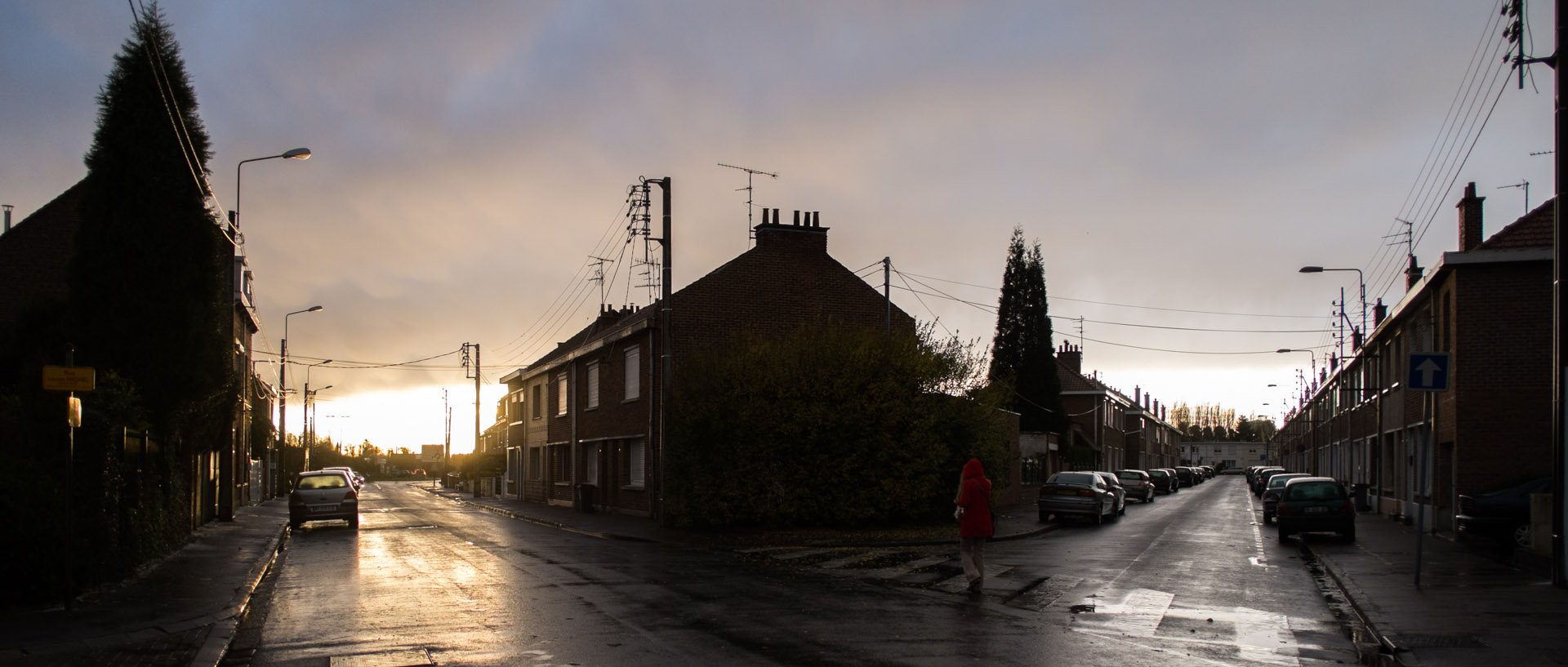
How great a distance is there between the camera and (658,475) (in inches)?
1182

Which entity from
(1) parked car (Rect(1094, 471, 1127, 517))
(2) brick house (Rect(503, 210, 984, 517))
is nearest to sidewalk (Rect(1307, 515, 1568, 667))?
(2) brick house (Rect(503, 210, 984, 517))

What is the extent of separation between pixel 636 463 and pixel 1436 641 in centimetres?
2514

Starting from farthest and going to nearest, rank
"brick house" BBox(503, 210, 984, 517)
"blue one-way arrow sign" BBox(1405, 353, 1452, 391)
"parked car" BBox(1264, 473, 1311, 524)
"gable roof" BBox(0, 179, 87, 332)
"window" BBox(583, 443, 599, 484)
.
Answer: "window" BBox(583, 443, 599, 484)
"brick house" BBox(503, 210, 984, 517)
"parked car" BBox(1264, 473, 1311, 524)
"gable roof" BBox(0, 179, 87, 332)
"blue one-way arrow sign" BBox(1405, 353, 1452, 391)

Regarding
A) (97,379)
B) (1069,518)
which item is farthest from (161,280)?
(1069,518)

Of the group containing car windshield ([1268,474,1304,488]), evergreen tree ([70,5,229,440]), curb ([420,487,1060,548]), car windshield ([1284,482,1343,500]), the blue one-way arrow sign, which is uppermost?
evergreen tree ([70,5,229,440])

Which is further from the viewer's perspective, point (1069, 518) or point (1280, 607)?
point (1069, 518)

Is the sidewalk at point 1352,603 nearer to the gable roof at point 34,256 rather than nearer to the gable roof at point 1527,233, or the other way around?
the gable roof at point 1527,233

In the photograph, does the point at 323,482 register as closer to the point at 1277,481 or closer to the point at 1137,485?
the point at 1277,481

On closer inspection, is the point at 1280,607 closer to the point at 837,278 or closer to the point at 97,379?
the point at 97,379

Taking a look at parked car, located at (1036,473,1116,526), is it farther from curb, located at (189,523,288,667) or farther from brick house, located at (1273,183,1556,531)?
curb, located at (189,523,288,667)

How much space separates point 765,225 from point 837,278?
2757 millimetres

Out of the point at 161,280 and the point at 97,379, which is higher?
the point at 161,280

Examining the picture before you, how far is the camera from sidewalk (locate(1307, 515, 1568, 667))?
9555 mm

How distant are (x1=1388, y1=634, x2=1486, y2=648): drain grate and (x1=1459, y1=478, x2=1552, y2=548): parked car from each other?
11.6 metres
